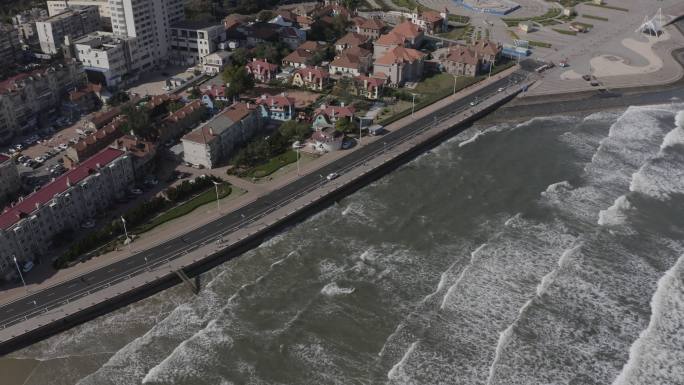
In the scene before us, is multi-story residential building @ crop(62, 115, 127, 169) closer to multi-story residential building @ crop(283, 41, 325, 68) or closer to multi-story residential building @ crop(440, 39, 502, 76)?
multi-story residential building @ crop(283, 41, 325, 68)

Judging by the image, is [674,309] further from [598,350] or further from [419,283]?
[419,283]

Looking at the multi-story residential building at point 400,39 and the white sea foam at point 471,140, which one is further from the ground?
the multi-story residential building at point 400,39

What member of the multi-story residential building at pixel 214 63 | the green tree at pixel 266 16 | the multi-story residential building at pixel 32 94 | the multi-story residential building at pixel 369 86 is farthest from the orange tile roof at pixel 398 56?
the multi-story residential building at pixel 32 94

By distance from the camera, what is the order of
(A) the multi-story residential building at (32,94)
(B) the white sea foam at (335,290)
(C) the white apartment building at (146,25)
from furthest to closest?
(C) the white apartment building at (146,25) → (A) the multi-story residential building at (32,94) → (B) the white sea foam at (335,290)

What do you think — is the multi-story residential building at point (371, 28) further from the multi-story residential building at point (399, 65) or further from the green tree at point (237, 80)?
the green tree at point (237, 80)

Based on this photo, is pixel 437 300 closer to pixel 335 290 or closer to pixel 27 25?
pixel 335 290

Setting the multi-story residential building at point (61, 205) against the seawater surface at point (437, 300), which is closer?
the seawater surface at point (437, 300)

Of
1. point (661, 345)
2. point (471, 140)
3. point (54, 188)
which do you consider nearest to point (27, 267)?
point (54, 188)
